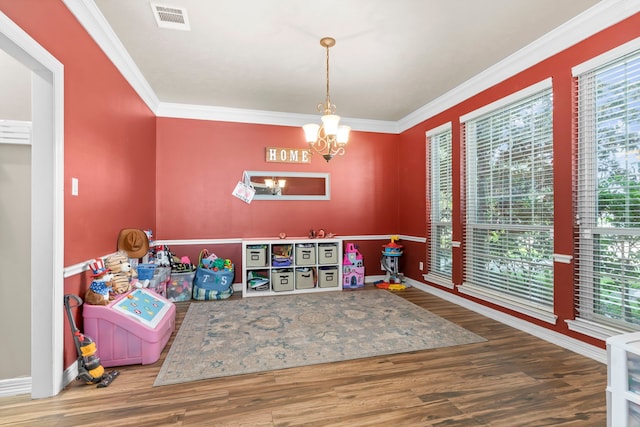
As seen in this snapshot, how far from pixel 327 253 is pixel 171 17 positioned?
344cm

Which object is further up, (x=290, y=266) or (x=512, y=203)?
(x=512, y=203)

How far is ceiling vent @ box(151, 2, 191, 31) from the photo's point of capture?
247cm

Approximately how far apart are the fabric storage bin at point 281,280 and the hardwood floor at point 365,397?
7.22ft

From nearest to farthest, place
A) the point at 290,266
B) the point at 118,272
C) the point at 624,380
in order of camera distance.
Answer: the point at 624,380 < the point at 118,272 < the point at 290,266

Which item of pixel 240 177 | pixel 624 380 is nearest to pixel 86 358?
pixel 624 380

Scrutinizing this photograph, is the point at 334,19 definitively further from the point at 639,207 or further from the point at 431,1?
the point at 639,207

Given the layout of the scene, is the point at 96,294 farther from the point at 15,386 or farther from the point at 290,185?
the point at 290,185

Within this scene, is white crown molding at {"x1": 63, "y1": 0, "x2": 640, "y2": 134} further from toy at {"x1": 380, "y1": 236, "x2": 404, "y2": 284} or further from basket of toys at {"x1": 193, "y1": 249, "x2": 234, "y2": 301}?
basket of toys at {"x1": 193, "y1": 249, "x2": 234, "y2": 301}

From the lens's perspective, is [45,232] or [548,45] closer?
[45,232]

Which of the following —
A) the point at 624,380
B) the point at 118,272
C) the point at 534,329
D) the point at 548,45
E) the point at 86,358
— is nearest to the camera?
the point at 624,380

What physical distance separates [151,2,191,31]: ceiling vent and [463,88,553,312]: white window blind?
3241 mm

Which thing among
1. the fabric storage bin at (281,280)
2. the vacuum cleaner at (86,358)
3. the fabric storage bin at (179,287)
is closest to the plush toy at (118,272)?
the vacuum cleaner at (86,358)

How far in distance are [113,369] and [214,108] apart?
3597mm

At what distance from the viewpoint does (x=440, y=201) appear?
4.59 meters
